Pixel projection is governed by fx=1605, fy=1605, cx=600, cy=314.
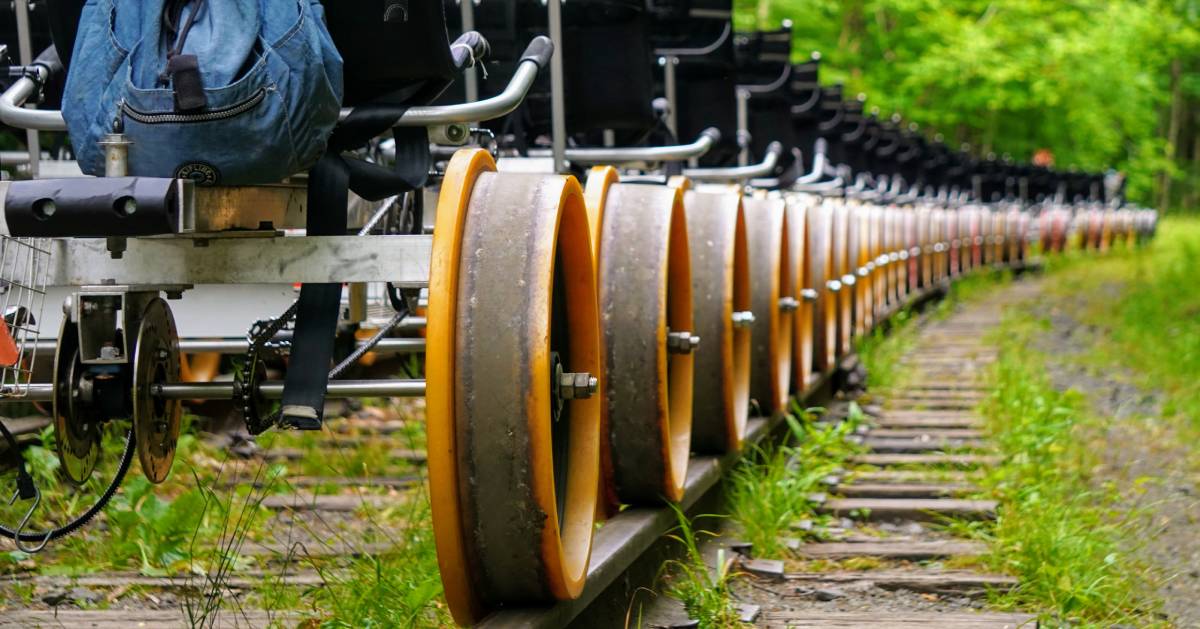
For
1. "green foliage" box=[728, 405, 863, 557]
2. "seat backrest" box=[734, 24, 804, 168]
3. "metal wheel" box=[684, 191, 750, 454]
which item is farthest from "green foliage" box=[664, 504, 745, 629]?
"seat backrest" box=[734, 24, 804, 168]

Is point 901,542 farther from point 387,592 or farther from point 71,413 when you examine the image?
point 71,413

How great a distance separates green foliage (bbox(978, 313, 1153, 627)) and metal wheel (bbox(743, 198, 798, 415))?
80 centimetres

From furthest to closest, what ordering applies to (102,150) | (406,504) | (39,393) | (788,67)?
(788,67) → (406,504) → (39,393) → (102,150)

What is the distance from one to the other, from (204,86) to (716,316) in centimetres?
232

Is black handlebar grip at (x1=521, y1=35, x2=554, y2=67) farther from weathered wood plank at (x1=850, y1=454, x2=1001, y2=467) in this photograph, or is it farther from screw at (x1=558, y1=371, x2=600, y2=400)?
weathered wood plank at (x1=850, y1=454, x2=1001, y2=467)

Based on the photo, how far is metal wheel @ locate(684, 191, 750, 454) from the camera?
4512 millimetres

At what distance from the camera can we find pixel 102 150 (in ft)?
8.36

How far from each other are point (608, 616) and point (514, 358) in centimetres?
101

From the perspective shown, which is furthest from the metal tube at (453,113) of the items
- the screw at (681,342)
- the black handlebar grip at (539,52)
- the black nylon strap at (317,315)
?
the screw at (681,342)

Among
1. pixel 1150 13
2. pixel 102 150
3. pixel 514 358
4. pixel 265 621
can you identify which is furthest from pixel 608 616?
pixel 1150 13

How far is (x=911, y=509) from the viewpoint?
16.4 feet

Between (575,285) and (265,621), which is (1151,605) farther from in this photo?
(265,621)

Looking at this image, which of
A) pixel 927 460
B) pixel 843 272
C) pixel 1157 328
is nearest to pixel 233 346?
pixel 927 460

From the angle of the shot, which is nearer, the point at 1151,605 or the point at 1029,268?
the point at 1151,605
